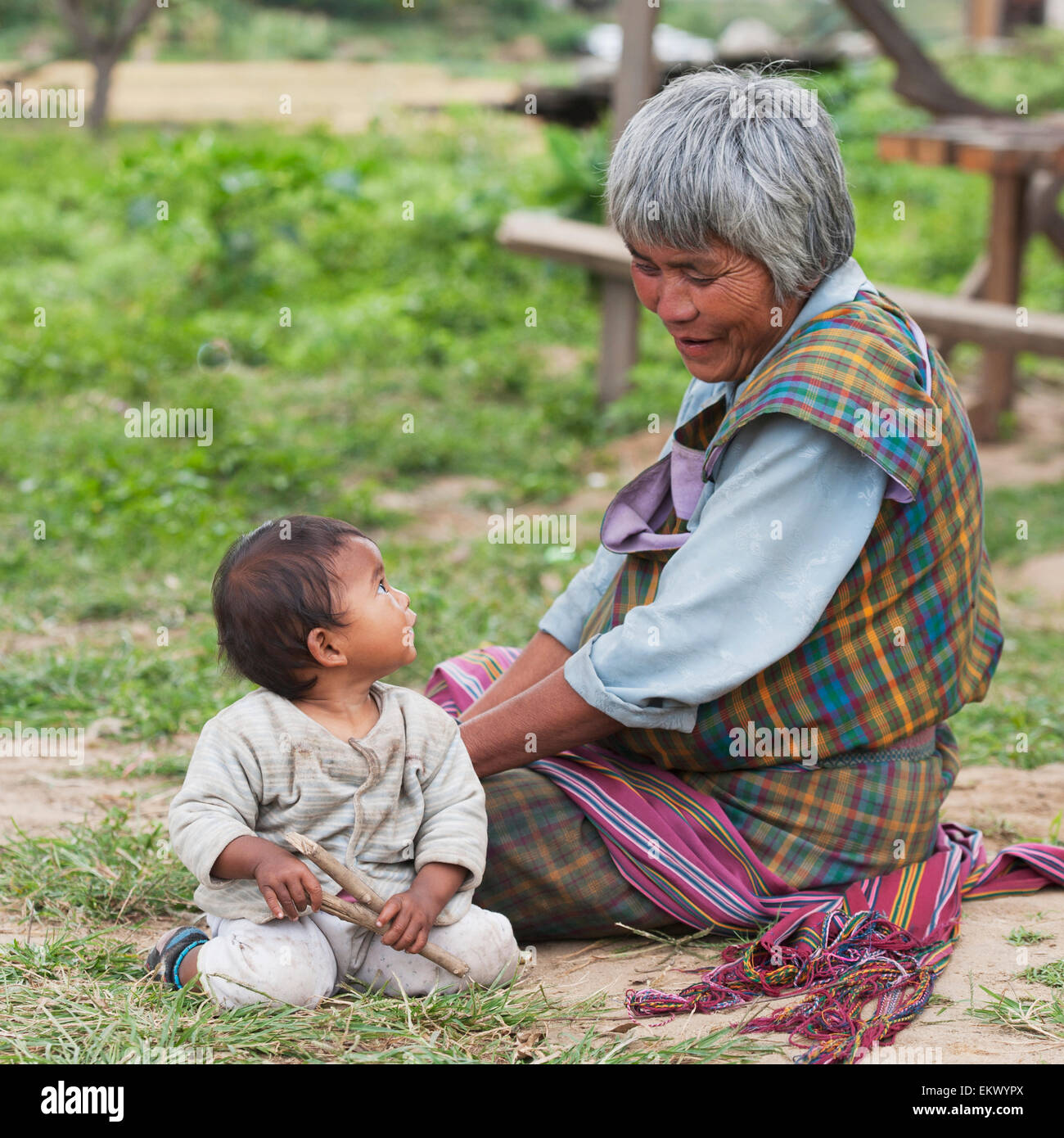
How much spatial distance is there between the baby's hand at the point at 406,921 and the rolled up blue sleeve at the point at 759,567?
1.57ft

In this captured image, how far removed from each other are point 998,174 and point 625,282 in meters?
1.93

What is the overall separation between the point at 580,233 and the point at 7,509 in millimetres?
3383

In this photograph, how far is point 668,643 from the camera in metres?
2.41

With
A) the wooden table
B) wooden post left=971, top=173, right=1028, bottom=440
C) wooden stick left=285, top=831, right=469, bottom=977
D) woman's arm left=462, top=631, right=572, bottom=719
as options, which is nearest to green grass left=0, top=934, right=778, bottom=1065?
wooden stick left=285, top=831, right=469, bottom=977

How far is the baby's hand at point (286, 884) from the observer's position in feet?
7.12

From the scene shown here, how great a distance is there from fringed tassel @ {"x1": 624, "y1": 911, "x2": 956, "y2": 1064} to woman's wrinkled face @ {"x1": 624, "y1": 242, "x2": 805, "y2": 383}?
985mm

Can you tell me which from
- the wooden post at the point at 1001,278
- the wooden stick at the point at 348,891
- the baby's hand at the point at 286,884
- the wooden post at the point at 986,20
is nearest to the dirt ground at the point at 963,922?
the wooden stick at the point at 348,891

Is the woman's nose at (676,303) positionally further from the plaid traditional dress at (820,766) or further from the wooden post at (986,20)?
A: the wooden post at (986,20)

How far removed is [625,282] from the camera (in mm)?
7418

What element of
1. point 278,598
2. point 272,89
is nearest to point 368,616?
point 278,598

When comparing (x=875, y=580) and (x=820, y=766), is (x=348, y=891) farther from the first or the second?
(x=875, y=580)

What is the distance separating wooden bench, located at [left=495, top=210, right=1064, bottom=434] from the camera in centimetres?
627

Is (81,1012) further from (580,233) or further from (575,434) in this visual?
(580,233)

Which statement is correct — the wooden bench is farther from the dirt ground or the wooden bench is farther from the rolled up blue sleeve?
the rolled up blue sleeve
